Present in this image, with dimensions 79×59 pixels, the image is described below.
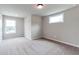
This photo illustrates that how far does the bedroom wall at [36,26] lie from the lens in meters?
5.75

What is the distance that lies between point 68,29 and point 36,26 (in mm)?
2821

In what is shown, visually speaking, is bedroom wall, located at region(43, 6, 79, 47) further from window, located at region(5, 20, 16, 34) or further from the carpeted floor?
window, located at region(5, 20, 16, 34)

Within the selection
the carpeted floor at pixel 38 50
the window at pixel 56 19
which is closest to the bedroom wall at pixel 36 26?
the window at pixel 56 19

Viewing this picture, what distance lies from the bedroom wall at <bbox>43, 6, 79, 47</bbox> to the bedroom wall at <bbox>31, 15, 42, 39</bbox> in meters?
1.23

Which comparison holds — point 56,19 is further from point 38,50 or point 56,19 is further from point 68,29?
point 38,50

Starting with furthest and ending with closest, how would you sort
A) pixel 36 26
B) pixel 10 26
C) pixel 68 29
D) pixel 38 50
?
pixel 10 26 < pixel 36 26 < pixel 68 29 < pixel 38 50

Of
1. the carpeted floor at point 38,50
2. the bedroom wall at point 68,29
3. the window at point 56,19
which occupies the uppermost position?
the window at point 56,19

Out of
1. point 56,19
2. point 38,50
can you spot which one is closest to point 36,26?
point 56,19

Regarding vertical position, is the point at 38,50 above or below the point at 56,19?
below

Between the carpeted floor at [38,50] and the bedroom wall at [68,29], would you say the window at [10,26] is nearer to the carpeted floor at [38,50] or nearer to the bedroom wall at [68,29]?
the carpeted floor at [38,50]

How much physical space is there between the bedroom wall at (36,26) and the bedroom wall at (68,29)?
1.23m

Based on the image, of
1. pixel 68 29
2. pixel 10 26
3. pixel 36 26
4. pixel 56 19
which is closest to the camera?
pixel 68 29

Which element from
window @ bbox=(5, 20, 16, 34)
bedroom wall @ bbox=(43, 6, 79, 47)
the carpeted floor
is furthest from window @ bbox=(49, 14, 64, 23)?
window @ bbox=(5, 20, 16, 34)

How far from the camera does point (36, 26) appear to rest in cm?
600
